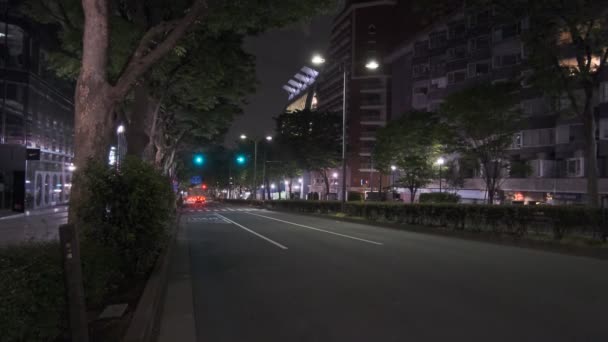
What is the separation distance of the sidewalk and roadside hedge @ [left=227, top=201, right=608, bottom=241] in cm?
1275

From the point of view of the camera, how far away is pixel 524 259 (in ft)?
42.1

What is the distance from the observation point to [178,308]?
23.9ft

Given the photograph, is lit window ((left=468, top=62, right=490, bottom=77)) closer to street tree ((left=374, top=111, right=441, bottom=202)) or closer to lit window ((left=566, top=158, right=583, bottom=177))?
lit window ((left=566, top=158, right=583, bottom=177))

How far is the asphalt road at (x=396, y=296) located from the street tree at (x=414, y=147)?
23643mm

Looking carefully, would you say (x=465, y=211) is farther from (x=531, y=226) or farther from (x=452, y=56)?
(x=452, y=56)

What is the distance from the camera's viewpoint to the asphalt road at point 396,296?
5965 millimetres

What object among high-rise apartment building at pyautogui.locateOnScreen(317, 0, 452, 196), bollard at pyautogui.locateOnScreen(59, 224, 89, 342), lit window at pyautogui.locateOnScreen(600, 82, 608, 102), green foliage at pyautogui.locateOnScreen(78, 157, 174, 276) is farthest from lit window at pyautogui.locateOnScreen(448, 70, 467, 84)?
bollard at pyautogui.locateOnScreen(59, 224, 89, 342)

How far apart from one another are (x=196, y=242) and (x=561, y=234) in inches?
516

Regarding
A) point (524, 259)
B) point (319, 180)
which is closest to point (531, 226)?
point (524, 259)

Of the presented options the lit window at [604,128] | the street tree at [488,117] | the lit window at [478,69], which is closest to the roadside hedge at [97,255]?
the street tree at [488,117]

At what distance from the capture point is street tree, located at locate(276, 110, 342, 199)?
193 feet

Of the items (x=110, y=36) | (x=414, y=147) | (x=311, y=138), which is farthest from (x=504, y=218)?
(x=311, y=138)

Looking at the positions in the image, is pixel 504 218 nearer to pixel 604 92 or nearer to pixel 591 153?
pixel 591 153

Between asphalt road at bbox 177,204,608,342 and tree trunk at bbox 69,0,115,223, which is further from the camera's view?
tree trunk at bbox 69,0,115,223
